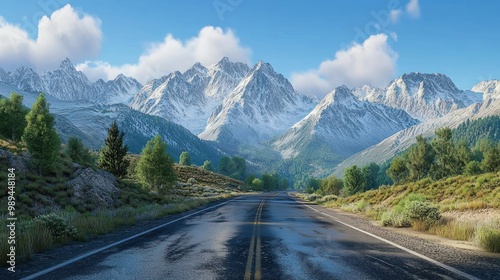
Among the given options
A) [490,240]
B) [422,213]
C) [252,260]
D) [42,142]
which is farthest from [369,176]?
[252,260]

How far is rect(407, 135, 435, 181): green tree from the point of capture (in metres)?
86.5

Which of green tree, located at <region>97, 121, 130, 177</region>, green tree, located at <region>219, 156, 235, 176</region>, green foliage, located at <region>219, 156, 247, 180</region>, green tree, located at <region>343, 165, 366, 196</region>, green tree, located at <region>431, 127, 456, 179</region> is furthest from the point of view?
green tree, located at <region>219, 156, 235, 176</region>

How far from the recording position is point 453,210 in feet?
74.0

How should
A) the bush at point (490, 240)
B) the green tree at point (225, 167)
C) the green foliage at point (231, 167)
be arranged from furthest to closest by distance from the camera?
the green tree at point (225, 167) < the green foliage at point (231, 167) < the bush at point (490, 240)

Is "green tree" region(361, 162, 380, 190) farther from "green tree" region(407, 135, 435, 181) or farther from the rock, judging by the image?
the rock

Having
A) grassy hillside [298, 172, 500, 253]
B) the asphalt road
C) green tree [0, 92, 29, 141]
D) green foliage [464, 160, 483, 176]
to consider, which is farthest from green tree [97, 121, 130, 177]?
green foliage [464, 160, 483, 176]

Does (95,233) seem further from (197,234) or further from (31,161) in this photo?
(31,161)

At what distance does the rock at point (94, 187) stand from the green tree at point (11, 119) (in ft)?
90.7

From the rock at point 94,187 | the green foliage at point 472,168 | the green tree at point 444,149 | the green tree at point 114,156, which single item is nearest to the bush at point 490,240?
the rock at point 94,187

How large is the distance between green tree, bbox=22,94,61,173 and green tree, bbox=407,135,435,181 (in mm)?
79158

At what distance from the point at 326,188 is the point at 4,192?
354 ft

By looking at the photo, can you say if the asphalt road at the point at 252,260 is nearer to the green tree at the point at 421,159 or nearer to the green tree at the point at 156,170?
the green tree at the point at 156,170

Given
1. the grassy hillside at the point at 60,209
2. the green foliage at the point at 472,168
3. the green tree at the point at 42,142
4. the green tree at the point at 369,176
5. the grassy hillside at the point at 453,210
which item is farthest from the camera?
the green tree at the point at 369,176

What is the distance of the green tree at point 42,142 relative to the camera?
106ft
